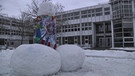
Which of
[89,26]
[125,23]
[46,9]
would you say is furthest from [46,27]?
[89,26]

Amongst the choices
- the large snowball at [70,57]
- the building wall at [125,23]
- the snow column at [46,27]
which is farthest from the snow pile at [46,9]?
the building wall at [125,23]

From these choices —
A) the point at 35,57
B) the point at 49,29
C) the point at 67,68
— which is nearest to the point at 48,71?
the point at 35,57

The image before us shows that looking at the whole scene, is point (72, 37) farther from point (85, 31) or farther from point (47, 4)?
point (47, 4)

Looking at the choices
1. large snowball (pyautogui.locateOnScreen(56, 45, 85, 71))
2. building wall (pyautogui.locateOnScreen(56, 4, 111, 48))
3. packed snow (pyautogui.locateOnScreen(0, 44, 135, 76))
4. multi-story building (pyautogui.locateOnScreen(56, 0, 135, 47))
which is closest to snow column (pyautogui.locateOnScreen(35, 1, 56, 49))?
large snowball (pyautogui.locateOnScreen(56, 45, 85, 71))

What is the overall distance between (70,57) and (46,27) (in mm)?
2071

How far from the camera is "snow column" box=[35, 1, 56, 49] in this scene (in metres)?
7.38

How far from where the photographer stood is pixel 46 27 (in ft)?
24.4

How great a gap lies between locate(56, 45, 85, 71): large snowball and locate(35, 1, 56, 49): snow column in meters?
0.82

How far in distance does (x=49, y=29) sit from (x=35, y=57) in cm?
241

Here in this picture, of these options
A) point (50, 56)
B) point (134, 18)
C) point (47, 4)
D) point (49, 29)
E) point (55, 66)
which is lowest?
point (55, 66)

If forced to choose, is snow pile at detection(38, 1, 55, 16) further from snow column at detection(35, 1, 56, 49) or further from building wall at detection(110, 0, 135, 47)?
building wall at detection(110, 0, 135, 47)

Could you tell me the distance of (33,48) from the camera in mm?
5695

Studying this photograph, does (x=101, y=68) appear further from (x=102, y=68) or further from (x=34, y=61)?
(x=34, y=61)

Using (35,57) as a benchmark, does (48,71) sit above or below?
below
